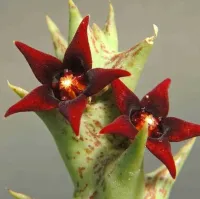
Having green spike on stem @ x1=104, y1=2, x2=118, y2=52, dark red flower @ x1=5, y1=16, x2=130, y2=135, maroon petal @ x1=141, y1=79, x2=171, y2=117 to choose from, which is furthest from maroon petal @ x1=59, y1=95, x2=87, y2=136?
green spike on stem @ x1=104, y1=2, x2=118, y2=52

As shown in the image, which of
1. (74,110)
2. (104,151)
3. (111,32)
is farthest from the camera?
(111,32)

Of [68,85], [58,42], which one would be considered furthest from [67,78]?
[58,42]

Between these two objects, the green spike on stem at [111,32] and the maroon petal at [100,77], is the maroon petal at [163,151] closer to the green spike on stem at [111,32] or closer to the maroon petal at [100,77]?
the maroon petal at [100,77]

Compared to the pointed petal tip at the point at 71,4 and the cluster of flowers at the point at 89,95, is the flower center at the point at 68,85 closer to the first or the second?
the cluster of flowers at the point at 89,95

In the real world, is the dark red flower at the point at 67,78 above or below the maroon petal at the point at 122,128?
above

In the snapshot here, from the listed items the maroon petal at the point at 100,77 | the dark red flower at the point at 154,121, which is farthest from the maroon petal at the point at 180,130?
the maroon petal at the point at 100,77

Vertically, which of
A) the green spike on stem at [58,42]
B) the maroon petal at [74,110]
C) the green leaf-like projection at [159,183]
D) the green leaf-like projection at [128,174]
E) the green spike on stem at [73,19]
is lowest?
the green leaf-like projection at [159,183]

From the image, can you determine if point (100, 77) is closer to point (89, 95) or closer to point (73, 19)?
point (89, 95)

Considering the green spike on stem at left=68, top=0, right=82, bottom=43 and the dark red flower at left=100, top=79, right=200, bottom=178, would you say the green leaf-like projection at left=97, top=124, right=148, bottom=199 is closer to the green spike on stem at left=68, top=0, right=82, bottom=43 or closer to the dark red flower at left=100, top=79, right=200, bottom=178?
the dark red flower at left=100, top=79, right=200, bottom=178

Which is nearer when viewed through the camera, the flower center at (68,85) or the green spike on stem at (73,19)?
the flower center at (68,85)
